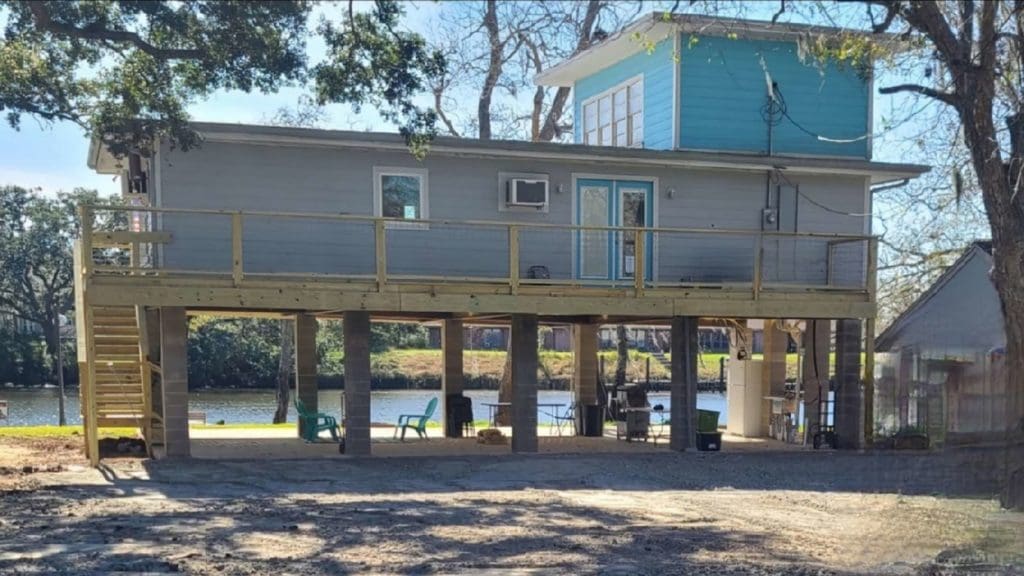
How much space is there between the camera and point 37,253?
3938 centimetres

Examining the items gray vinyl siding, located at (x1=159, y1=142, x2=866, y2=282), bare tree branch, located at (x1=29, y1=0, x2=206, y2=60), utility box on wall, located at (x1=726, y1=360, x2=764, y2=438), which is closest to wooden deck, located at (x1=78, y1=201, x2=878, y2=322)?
gray vinyl siding, located at (x1=159, y1=142, x2=866, y2=282)

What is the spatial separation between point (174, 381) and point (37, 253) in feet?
100

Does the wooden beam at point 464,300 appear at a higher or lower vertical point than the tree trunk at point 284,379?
higher

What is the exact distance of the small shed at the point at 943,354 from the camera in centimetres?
1509

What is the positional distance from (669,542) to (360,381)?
22.4 feet

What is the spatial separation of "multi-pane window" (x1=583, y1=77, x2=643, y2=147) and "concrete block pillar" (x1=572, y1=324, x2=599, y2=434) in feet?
13.1

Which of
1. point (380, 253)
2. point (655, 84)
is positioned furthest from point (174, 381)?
point (655, 84)

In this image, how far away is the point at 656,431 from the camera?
2031 cm

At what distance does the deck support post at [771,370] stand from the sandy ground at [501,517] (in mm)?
4635

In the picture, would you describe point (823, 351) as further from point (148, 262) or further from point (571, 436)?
point (148, 262)

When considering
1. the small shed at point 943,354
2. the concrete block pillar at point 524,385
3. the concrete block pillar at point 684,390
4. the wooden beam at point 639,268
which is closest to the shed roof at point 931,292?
the small shed at point 943,354

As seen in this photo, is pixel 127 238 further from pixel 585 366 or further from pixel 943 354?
pixel 943 354

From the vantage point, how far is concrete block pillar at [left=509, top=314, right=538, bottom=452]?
48.3ft

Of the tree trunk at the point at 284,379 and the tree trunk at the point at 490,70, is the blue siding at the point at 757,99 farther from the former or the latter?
the tree trunk at the point at 284,379
